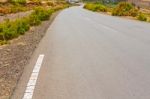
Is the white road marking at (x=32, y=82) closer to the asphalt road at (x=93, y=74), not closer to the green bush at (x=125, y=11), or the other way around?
the asphalt road at (x=93, y=74)

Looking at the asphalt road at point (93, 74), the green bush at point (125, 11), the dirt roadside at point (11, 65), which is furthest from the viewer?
the green bush at point (125, 11)

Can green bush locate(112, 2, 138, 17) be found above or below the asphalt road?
below

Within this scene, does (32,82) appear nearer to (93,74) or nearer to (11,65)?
(93,74)

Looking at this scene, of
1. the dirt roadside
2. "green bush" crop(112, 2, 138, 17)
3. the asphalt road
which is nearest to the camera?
the asphalt road

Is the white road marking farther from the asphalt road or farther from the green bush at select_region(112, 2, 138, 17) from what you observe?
the green bush at select_region(112, 2, 138, 17)

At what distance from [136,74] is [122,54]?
3201 mm

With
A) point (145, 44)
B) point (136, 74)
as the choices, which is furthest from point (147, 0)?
point (136, 74)

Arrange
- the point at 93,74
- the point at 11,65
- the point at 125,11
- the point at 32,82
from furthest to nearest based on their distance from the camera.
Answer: the point at 125,11, the point at 11,65, the point at 93,74, the point at 32,82

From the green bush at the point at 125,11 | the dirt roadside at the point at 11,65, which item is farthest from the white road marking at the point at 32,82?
the green bush at the point at 125,11

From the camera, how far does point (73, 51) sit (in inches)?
495

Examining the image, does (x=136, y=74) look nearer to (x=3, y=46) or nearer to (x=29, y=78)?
(x=29, y=78)

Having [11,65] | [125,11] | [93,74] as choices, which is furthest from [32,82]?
[125,11]

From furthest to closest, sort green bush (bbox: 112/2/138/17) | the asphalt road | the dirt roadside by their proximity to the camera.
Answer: green bush (bbox: 112/2/138/17) → the dirt roadside → the asphalt road

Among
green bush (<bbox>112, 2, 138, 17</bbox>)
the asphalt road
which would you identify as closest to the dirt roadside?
the asphalt road
